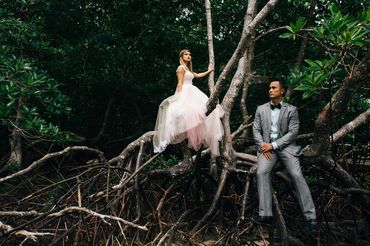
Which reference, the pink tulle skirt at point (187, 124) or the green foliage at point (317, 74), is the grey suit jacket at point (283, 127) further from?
the pink tulle skirt at point (187, 124)

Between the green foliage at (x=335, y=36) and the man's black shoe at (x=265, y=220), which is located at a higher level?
the green foliage at (x=335, y=36)

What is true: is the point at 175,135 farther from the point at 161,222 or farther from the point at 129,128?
the point at 129,128

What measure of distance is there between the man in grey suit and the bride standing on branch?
21.5 inches

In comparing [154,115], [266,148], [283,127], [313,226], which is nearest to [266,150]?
[266,148]

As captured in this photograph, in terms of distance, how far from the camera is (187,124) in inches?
169

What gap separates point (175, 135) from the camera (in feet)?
14.4

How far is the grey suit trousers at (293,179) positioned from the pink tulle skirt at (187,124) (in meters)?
0.64

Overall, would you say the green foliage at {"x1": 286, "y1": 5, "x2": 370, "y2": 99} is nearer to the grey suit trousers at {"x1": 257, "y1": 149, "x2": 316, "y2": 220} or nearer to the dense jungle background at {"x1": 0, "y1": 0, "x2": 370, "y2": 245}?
the dense jungle background at {"x1": 0, "y1": 0, "x2": 370, "y2": 245}

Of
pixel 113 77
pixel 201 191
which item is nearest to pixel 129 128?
pixel 113 77

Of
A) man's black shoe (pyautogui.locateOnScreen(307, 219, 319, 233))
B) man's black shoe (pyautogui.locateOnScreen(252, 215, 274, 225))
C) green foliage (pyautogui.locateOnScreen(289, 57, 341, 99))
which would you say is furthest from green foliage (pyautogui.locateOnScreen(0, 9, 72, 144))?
man's black shoe (pyautogui.locateOnScreen(307, 219, 319, 233))

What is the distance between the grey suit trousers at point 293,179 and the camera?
3.79 metres

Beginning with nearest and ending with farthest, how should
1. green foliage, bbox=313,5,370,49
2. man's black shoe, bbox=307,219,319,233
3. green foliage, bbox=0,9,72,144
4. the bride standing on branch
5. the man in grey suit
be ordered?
1. green foliage, bbox=313,5,370,49
2. man's black shoe, bbox=307,219,319,233
3. the man in grey suit
4. the bride standing on branch
5. green foliage, bbox=0,9,72,144

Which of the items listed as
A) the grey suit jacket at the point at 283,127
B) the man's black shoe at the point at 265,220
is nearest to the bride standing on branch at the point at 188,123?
the grey suit jacket at the point at 283,127

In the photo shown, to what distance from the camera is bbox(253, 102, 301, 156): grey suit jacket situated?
3.91 metres
